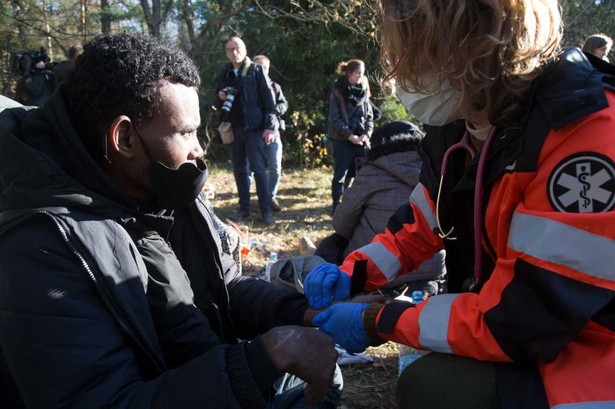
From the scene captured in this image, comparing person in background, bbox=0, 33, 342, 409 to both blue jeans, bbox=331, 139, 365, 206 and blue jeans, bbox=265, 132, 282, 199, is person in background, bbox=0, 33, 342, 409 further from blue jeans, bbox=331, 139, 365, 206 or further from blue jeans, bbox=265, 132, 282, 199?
blue jeans, bbox=331, 139, 365, 206

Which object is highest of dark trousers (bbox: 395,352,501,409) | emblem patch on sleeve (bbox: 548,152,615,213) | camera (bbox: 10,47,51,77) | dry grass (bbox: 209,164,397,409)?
camera (bbox: 10,47,51,77)

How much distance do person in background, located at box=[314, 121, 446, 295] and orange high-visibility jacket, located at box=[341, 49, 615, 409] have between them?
2002 mm

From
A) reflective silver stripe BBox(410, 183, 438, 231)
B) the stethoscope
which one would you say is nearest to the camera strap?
reflective silver stripe BBox(410, 183, 438, 231)

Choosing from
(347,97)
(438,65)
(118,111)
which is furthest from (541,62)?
(347,97)

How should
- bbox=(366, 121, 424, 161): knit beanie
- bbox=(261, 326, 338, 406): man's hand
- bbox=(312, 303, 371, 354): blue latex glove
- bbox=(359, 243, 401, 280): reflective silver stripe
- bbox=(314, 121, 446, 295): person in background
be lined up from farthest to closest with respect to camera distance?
bbox=(366, 121, 424, 161): knit beanie → bbox=(314, 121, 446, 295): person in background → bbox=(359, 243, 401, 280): reflective silver stripe → bbox=(312, 303, 371, 354): blue latex glove → bbox=(261, 326, 338, 406): man's hand

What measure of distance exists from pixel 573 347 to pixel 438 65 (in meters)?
0.86

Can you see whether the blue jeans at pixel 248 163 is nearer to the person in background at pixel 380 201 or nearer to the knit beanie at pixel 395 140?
the knit beanie at pixel 395 140

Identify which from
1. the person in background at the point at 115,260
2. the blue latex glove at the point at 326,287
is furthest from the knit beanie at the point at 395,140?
the person in background at the point at 115,260

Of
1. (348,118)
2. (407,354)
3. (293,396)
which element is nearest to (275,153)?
(348,118)

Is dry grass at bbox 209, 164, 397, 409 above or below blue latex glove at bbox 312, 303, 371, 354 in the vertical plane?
below

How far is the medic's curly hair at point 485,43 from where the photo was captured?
151 centimetres

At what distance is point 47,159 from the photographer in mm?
1453

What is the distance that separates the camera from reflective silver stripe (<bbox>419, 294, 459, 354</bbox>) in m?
1.62

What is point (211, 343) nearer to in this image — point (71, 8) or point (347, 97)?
point (347, 97)
